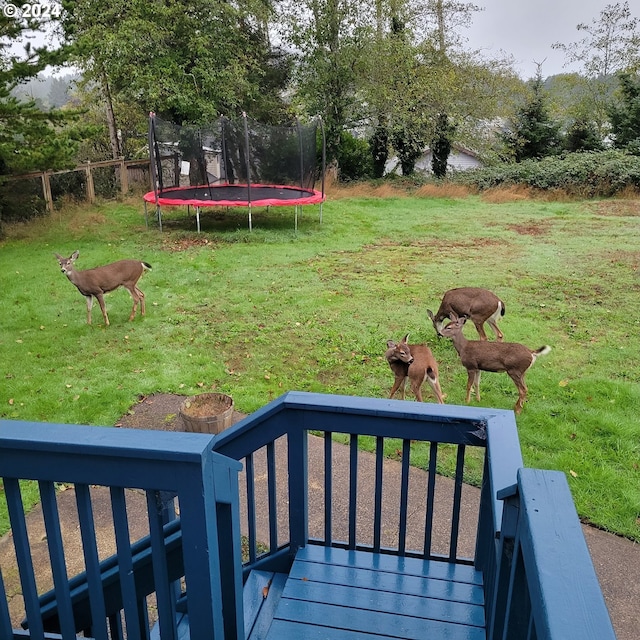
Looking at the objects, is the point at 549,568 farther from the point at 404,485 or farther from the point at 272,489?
the point at 272,489

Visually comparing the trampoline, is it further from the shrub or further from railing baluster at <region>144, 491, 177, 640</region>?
railing baluster at <region>144, 491, 177, 640</region>

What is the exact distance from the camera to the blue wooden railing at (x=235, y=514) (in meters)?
1.10

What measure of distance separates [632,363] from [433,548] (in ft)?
13.0

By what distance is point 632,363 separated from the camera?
6160mm

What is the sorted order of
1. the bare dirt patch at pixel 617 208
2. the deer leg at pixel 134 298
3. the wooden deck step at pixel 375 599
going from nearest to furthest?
the wooden deck step at pixel 375 599, the deer leg at pixel 134 298, the bare dirt patch at pixel 617 208

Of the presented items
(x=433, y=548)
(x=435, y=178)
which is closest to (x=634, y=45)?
(x=435, y=178)

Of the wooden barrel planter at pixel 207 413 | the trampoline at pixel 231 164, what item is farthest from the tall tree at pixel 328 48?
the wooden barrel planter at pixel 207 413

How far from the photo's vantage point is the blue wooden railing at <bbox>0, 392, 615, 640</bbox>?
3.60 ft

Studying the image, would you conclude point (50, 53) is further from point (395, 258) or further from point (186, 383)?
point (186, 383)

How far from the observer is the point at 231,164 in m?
14.3

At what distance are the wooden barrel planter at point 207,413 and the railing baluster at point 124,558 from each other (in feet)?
9.30

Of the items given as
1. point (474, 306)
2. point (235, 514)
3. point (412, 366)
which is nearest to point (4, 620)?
point (235, 514)

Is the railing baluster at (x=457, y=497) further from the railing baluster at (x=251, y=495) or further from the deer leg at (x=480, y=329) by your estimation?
the deer leg at (x=480, y=329)

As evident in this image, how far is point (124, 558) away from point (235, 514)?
0.31 metres
